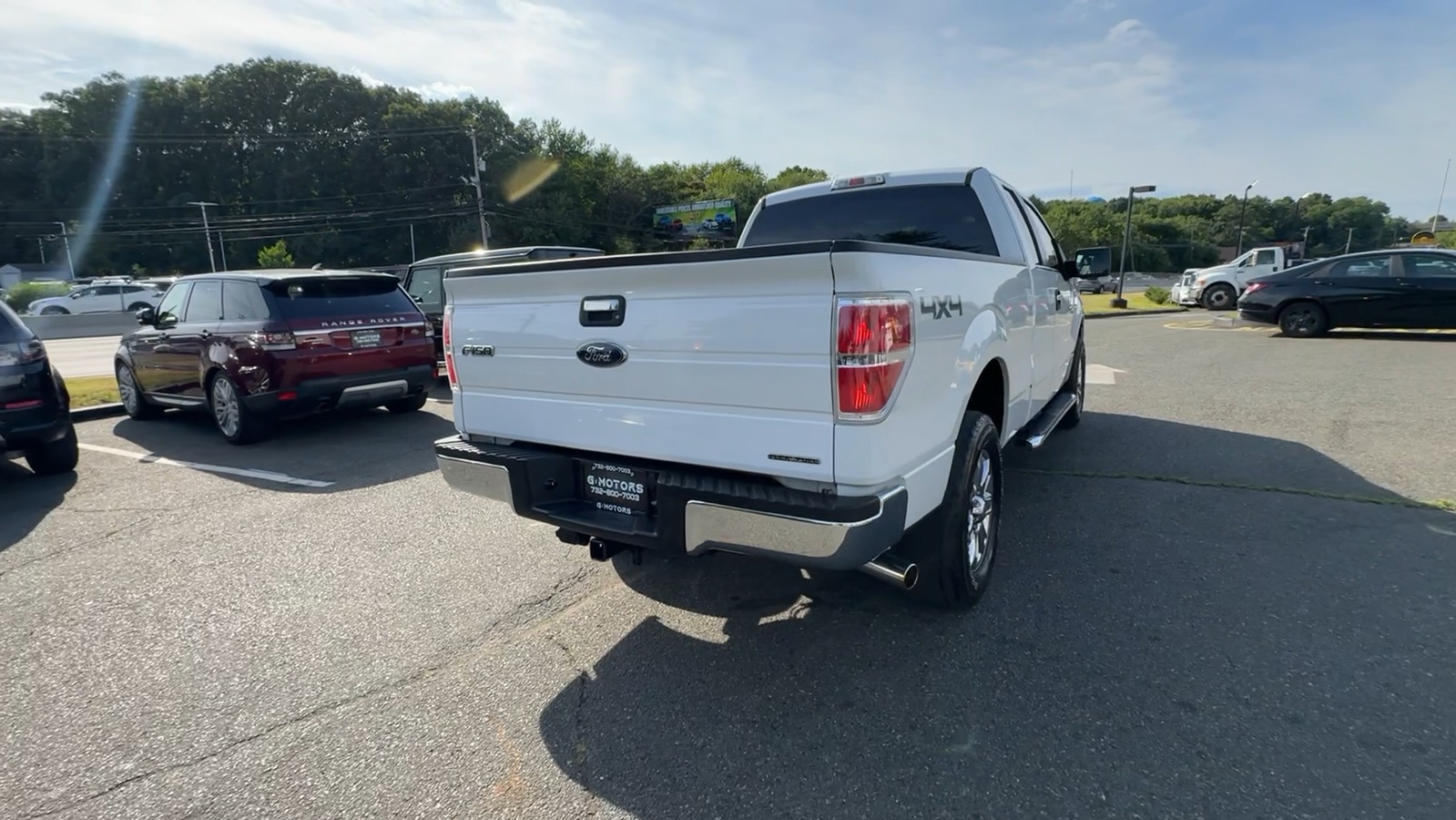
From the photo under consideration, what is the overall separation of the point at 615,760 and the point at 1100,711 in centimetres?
169

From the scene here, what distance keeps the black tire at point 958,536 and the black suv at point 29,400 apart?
21.5ft

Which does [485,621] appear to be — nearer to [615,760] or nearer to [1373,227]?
[615,760]

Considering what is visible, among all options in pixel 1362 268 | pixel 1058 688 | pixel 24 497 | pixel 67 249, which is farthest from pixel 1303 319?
pixel 67 249

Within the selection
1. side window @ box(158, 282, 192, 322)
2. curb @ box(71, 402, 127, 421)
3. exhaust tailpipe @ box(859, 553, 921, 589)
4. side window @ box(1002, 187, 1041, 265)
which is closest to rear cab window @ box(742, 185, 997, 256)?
side window @ box(1002, 187, 1041, 265)

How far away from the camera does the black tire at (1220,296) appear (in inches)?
860

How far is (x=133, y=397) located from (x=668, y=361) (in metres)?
8.87

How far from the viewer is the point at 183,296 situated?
26.3ft

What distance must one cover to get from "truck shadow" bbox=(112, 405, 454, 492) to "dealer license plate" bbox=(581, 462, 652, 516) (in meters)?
3.45

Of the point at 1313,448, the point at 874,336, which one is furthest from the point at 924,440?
the point at 1313,448

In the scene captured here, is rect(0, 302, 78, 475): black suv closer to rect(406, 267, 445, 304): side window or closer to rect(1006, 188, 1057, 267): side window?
rect(406, 267, 445, 304): side window

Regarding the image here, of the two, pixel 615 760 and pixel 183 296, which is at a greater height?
pixel 183 296

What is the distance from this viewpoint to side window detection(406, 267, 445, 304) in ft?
36.3

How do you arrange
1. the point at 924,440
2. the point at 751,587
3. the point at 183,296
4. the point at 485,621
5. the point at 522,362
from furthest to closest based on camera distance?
the point at 183,296, the point at 751,587, the point at 485,621, the point at 522,362, the point at 924,440

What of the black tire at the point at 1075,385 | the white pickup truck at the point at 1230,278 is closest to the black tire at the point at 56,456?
the black tire at the point at 1075,385
